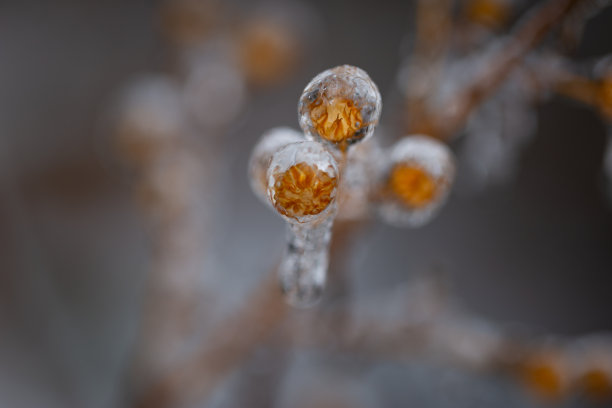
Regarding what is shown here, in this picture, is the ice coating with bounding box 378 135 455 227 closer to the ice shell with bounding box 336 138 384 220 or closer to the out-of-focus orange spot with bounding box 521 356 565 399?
the ice shell with bounding box 336 138 384 220

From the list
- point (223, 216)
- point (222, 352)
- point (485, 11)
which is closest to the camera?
point (485, 11)

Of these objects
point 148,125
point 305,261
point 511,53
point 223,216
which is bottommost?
point 305,261

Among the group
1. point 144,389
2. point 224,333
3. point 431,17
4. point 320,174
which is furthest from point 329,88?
point 144,389

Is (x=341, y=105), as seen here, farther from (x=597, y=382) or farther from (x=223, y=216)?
(x=223, y=216)

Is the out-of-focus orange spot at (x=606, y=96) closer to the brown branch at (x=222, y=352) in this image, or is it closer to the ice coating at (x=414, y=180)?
the ice coating at (x=414, y=180)

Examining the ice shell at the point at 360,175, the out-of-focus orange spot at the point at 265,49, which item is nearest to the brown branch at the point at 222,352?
the ice shell at the point at 360,175

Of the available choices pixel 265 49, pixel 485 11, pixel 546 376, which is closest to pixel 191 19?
pixel 265 49

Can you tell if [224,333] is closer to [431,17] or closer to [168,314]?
[168,314]

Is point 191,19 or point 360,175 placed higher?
point 191,19
